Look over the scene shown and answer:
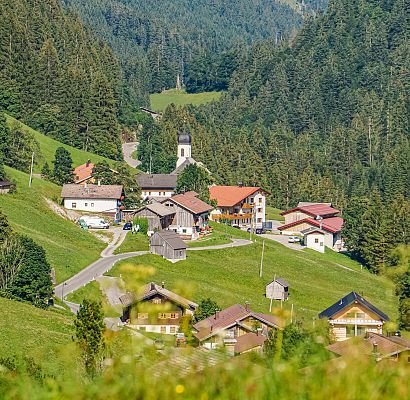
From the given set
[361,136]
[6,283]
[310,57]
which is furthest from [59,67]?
[310,57]

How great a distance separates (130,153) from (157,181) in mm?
26742

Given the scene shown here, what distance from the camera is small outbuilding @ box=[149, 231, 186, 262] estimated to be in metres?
66.1

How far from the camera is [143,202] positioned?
8512 cm

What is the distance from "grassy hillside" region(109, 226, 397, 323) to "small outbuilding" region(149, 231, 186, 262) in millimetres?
678

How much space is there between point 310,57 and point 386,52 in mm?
15489

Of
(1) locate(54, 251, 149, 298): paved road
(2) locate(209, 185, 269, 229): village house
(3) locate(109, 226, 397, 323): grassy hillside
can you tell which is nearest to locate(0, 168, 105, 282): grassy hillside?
(1) locate(54, 251, 149, 298): paved road

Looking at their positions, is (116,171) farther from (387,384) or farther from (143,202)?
(387,384)

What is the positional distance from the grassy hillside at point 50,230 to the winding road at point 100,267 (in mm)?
523

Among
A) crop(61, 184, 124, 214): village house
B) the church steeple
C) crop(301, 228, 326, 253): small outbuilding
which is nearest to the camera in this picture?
crop(61, 184, 124, 214): village house

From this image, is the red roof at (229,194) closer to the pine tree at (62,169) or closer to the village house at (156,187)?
the village house at (156,187)

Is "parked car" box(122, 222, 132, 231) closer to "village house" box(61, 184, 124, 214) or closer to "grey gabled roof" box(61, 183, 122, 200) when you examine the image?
"village house" box(61, 184, 124, 214)

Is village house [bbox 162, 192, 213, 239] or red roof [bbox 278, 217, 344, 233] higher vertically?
red roof [bbox 278, 217, 344, 233]

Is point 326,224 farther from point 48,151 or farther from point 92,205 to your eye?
point 48,151

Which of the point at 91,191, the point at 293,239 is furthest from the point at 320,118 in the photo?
the point at 91,191
